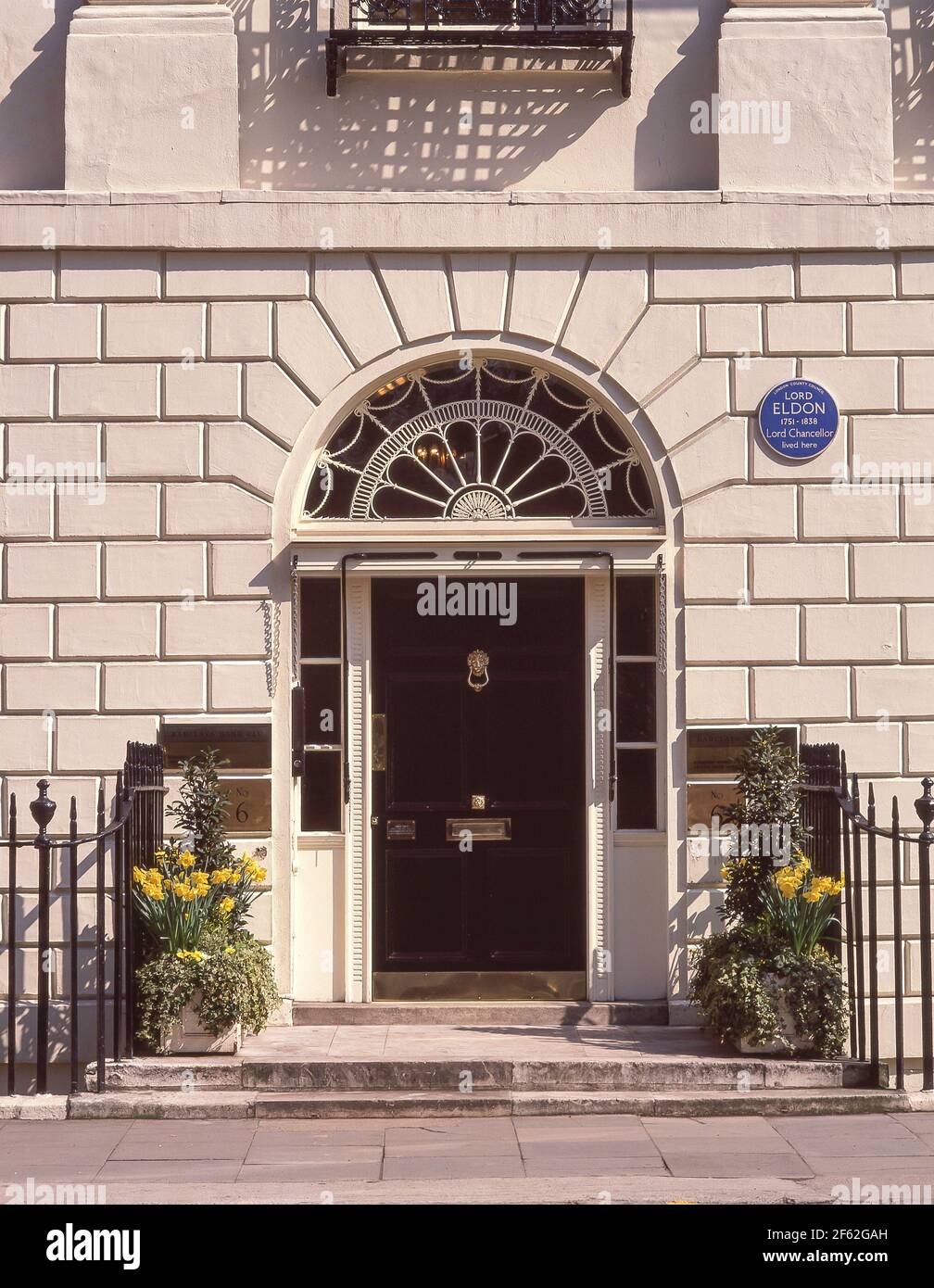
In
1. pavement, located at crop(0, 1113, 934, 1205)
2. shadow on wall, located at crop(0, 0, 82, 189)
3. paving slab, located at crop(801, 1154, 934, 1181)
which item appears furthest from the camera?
shadow on wall, located at crop(0, 0, 82, 189)

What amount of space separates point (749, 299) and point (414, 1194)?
609 cm

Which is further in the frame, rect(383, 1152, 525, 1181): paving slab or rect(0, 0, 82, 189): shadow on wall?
rect(0, 0, 82, 189): shadow on wall

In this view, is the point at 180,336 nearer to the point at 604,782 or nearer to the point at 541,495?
the point at 541,495

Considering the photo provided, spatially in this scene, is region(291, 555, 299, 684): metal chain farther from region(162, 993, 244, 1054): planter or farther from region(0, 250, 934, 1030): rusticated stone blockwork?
region(162, 993, 244, 1054): planter

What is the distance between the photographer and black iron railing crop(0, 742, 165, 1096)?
27.9ft

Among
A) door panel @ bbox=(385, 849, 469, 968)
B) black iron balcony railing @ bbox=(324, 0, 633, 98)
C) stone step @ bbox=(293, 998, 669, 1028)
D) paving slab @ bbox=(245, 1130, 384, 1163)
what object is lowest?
paving slab @ bbox=(245, 1130, 384, 1163)

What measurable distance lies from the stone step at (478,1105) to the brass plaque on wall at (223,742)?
225cm

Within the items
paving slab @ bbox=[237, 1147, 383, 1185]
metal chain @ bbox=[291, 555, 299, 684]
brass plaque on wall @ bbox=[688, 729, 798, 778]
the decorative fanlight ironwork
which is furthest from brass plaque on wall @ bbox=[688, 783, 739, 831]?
paving slab @ bbox=[237, 1147, 383, 1185]

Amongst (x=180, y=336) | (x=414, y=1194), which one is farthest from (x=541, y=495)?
(x=414, y=1194)

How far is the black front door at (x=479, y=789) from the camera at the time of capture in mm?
10242

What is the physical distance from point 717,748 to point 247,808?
3040 millimetres

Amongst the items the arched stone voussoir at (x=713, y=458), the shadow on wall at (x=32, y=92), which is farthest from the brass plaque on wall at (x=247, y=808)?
the shadow on wall at (x=32, y=92)

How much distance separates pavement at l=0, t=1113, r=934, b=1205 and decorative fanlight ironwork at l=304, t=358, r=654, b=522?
3.99 m

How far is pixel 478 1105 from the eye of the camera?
335 inches
